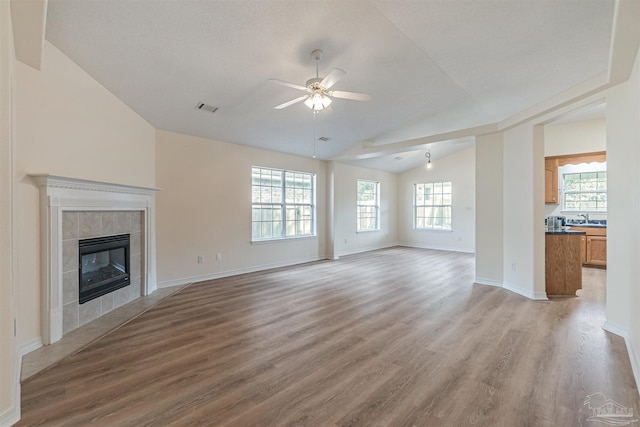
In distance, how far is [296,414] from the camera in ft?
5.98

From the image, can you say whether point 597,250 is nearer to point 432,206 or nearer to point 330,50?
point 432,206

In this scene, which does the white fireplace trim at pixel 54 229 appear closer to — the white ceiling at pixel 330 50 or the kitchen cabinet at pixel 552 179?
the white ceiling at pixel 330 50

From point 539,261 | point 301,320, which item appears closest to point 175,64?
point 301,320

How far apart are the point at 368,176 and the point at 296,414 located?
7.71 metres

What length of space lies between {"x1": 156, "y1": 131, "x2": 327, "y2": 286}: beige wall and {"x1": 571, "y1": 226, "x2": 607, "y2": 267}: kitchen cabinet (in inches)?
258

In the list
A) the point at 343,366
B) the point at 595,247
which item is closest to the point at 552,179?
the point at 595,247

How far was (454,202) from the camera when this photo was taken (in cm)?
902

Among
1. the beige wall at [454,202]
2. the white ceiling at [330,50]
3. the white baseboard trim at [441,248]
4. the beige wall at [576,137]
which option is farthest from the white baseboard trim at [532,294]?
the beige wall at [454,202]

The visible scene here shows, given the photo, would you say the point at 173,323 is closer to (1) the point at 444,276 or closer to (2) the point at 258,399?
(2) the point at 258,399

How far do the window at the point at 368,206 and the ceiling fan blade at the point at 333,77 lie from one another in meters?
5.96

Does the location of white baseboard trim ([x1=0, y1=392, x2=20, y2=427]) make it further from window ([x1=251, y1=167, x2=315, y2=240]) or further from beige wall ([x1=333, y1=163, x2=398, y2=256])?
beige wall ([x1=333, y1=163, x2=398, y2=256])

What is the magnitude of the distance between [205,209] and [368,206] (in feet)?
17.5

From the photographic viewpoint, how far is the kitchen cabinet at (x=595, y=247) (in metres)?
5.96

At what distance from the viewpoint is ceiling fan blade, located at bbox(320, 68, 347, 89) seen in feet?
8.54
